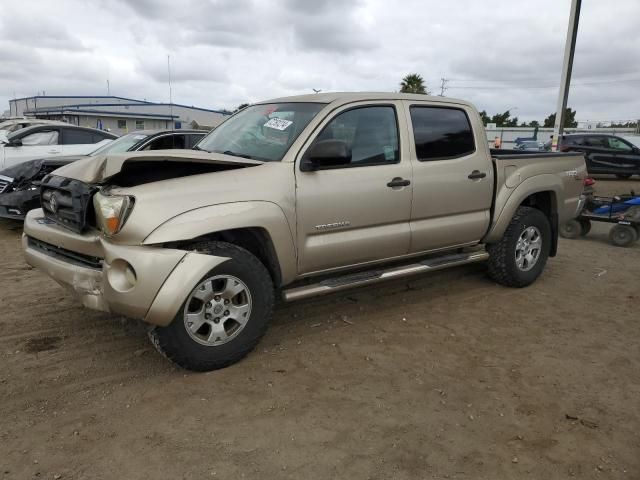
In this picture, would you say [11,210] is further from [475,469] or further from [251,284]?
[475,469]

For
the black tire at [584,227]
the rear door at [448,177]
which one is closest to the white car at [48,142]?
the rear door at [448,177]

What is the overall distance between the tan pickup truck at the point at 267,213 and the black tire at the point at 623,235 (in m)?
3.81

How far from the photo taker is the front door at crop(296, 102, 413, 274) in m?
3.76

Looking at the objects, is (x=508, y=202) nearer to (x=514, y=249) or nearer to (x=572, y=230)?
(x=514, y=249)

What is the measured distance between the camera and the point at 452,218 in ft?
15.4

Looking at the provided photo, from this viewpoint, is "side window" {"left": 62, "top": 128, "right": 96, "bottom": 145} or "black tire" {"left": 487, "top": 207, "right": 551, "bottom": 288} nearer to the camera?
"black tire" {"left": 487, "top": 207, "right": 551, "bottom": 288}

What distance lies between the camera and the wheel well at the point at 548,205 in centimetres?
563

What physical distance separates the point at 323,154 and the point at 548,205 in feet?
10.7

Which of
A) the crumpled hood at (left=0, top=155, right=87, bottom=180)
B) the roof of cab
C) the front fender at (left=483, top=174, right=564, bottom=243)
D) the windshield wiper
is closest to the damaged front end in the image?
the crumpled hood at (left=0, top=155, right=87, bottom=180)

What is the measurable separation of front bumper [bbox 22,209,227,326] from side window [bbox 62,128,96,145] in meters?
7.82

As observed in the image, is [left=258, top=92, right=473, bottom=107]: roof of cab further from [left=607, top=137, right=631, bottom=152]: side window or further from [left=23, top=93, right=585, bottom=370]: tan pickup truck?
[left=607, top=137, right=631, bottom=152]: side window

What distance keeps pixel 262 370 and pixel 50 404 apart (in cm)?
131

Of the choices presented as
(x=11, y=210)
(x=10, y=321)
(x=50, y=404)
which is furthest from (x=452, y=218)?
(x=11, y=210)

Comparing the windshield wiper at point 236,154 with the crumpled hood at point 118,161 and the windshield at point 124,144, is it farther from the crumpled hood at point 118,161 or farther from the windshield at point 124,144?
the windshield at point 124,144
